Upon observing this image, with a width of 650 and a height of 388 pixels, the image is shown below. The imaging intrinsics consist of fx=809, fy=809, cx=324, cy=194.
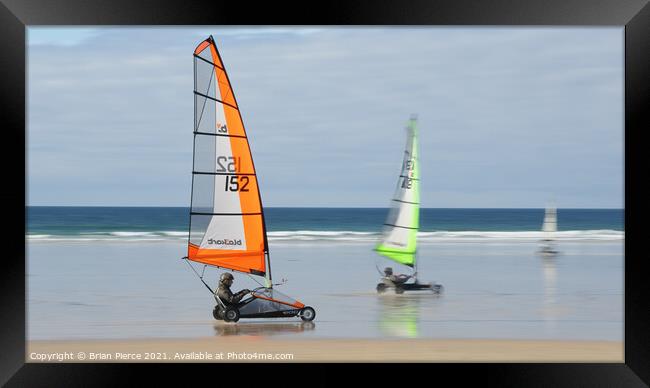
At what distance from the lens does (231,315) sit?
11.6 m

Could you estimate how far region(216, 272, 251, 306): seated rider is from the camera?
36.8ft

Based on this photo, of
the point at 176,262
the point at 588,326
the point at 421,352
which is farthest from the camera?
the point at 176,262

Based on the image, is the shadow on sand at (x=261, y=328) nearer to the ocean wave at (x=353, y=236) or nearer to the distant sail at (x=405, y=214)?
the distant sail at (x=405, y=214)

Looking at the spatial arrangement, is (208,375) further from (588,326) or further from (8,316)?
(588,326)

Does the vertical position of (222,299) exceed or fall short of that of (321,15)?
it falls short

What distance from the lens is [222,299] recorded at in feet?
37.5

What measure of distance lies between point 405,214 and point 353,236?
26880mm

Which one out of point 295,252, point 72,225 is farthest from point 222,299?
point 72,225

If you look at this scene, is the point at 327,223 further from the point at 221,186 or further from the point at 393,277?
the point at 221,186

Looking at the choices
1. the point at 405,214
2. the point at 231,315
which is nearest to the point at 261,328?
the point at 231,315

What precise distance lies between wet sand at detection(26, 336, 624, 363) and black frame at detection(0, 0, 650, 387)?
2712mm

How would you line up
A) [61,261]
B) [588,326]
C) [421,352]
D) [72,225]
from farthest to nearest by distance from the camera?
1. [72,225]
2. [61,261]
3. [588,326]
4. [421,352]

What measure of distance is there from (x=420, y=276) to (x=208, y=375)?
18151mm

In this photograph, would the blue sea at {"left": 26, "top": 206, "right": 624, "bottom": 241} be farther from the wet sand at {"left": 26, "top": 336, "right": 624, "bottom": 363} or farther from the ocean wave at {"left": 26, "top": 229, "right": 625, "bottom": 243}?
the wet sand at {"left": 26, "top": 336, "right": 624, "bottom": 363}
